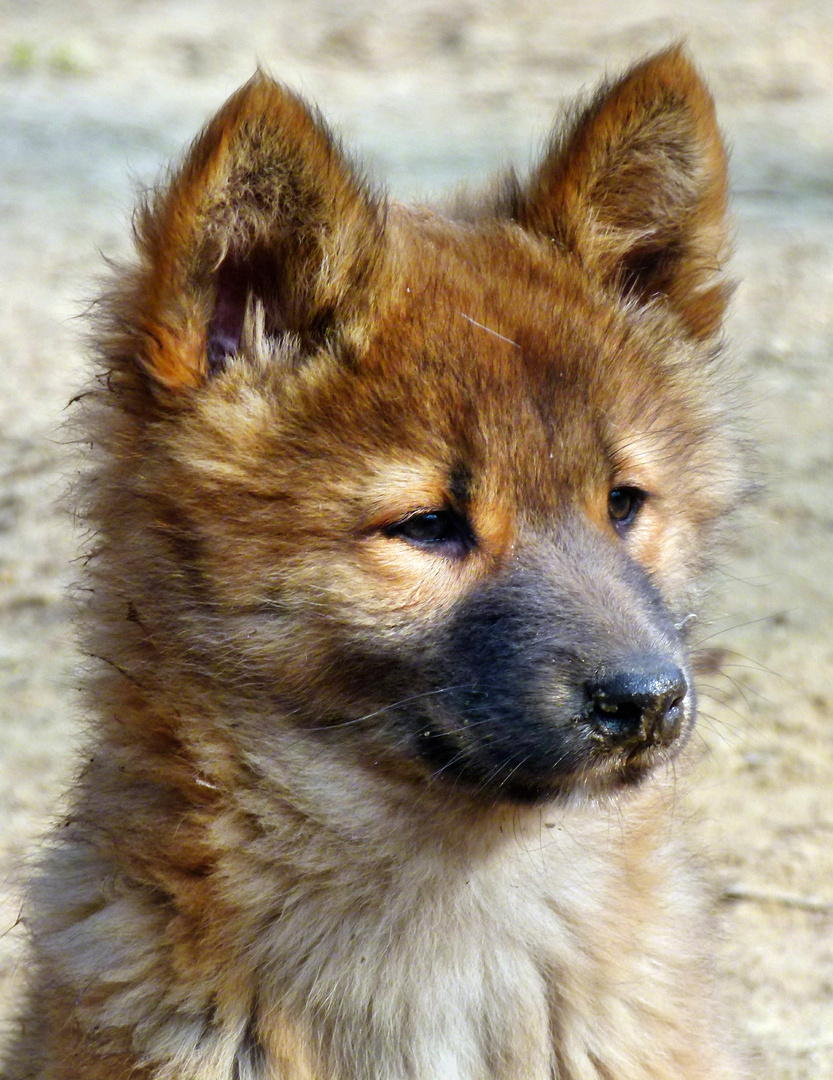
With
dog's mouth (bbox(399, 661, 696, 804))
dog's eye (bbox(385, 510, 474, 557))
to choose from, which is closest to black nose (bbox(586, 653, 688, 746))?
dog's mouth (bbox(399, 661, 696, 804))

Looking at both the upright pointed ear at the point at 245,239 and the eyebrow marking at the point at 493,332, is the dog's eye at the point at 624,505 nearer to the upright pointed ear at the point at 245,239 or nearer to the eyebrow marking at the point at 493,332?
the eyebrow marking at the point at 493,332

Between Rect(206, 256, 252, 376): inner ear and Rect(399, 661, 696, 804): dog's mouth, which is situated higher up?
Rect(206, 256, 252, 376): inner ear

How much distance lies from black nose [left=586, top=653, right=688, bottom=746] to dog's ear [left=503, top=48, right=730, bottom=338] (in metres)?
1.01

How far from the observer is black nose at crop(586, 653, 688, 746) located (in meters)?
2.42

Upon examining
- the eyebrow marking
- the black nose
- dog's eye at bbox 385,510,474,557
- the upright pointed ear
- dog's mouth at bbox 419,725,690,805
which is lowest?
dog's mouth at bbox 419,725,690,805

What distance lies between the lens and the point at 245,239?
2.60 m

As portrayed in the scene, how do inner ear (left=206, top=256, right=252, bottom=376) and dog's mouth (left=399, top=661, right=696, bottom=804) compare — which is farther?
inner ear (left=206, top=256, right=252, bottom=376)

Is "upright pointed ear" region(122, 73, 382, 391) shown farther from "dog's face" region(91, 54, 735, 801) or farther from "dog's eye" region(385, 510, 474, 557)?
"dog's eye" region(385, 510, 474, 557)

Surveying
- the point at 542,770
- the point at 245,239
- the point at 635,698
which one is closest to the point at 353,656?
the point at 542,770

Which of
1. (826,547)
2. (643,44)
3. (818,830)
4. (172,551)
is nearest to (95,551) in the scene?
(172,551)

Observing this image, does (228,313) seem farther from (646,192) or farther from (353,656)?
(646,192)

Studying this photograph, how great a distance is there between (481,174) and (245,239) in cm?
500

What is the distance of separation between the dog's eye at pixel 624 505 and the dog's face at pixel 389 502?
1 cm

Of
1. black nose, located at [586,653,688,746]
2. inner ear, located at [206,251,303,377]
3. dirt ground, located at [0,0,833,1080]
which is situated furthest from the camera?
dirt ground, located at [0,0,833,1080]
